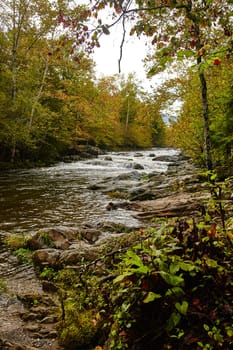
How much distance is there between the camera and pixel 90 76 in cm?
3042

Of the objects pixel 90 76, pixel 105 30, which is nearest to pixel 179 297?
pixel 105 30

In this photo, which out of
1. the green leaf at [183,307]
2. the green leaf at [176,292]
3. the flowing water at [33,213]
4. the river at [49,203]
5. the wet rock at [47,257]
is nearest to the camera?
the green leaf at [183,307]

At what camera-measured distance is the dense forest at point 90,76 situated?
295 cm

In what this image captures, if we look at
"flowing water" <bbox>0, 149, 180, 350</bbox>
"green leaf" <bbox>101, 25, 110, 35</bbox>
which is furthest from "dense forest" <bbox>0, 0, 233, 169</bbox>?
"flowing water" <bbox>0, 149, 180, 350</bbox>

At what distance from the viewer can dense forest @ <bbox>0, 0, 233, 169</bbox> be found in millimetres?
2951

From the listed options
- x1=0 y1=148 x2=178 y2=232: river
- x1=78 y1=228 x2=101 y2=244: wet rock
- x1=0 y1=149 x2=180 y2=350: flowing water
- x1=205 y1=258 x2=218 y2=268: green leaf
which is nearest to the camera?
x1=205 y1=258 x2=218 y2=268: green leaf

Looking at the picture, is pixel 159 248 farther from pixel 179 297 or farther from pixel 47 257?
pixel 47 257

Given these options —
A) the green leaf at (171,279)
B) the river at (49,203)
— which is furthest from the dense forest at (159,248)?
the river at (49,203)

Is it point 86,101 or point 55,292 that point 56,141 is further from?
point 55,292

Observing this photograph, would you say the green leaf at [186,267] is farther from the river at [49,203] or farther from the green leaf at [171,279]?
the river at [49,203]

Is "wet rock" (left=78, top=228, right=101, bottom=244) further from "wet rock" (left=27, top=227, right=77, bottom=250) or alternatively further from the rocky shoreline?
"wet rock" (left=27, top=227, right=77, bottom=250)

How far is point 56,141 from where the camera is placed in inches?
1077

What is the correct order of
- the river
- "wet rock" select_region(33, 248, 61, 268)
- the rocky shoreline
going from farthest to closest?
the river < "wet rock" select_region(33, 248, 61, 268) < the rocky shoreline

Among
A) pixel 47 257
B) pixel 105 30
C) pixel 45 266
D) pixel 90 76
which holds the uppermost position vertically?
pixel 90 76
